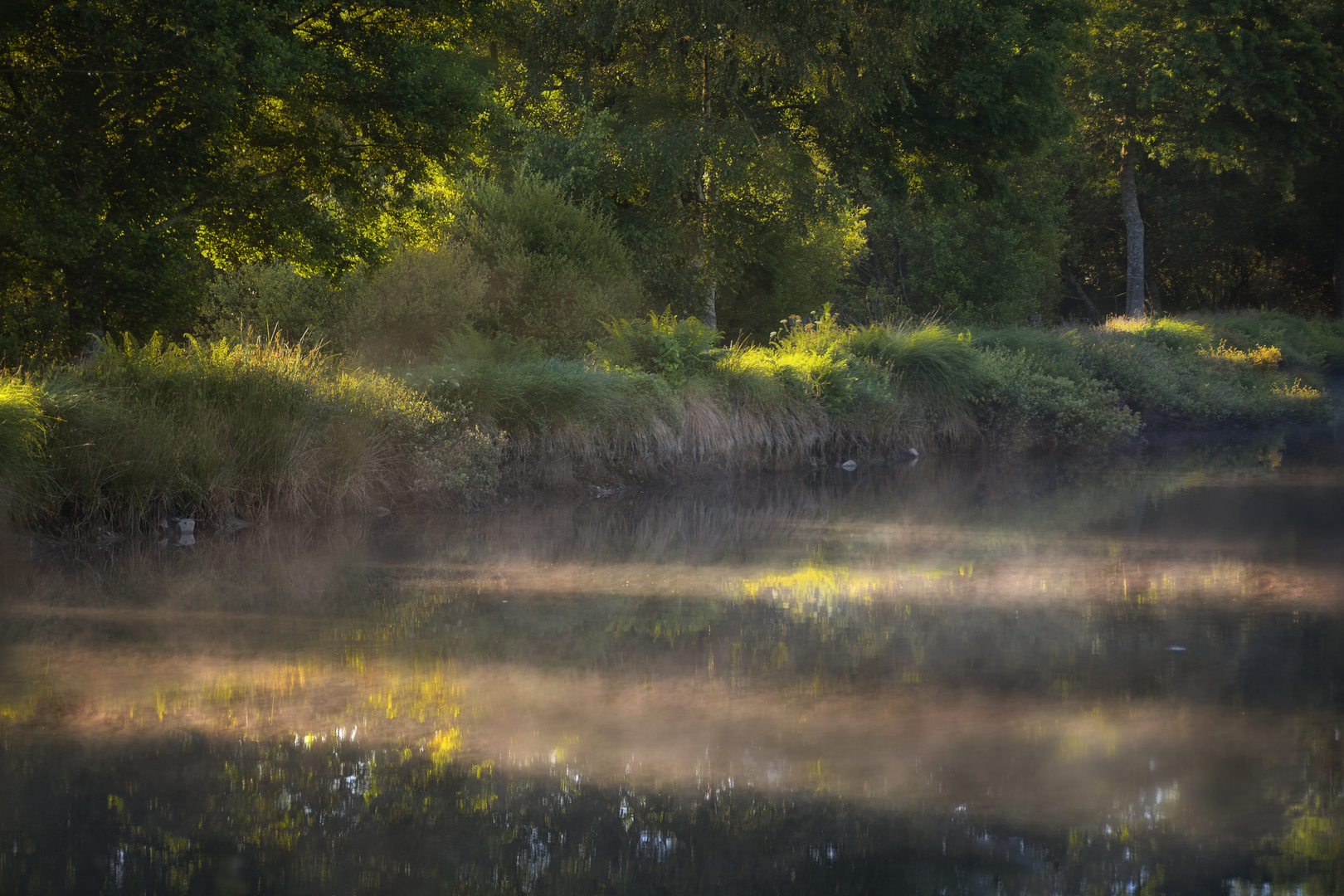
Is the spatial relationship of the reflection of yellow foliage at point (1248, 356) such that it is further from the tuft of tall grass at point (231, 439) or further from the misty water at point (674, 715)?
the tuft of tall grass at point (231, 439)

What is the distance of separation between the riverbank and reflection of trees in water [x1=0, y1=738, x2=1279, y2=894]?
521cm

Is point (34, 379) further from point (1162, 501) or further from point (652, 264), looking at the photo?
point (652, 264)

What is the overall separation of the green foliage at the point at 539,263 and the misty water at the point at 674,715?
32.9 feet

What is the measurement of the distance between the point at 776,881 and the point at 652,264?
18594mm

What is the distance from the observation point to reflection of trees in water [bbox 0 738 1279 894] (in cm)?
360

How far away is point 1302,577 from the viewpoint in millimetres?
7910

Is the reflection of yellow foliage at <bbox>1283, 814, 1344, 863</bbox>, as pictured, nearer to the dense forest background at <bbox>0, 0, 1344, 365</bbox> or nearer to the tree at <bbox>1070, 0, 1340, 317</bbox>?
the dense forest background at <bbox>0, 0, 1344, 365</bbox>

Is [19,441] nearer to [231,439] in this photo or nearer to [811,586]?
[231,439]

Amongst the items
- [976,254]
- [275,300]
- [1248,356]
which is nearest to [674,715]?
[275,300]

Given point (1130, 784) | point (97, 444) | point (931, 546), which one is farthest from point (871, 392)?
point (1130, 784)

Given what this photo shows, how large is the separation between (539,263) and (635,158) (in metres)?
2.45

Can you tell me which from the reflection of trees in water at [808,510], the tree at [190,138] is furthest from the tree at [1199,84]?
A: the tree at [190,138]

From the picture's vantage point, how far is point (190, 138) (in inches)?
466

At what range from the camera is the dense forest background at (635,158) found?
1145cm
